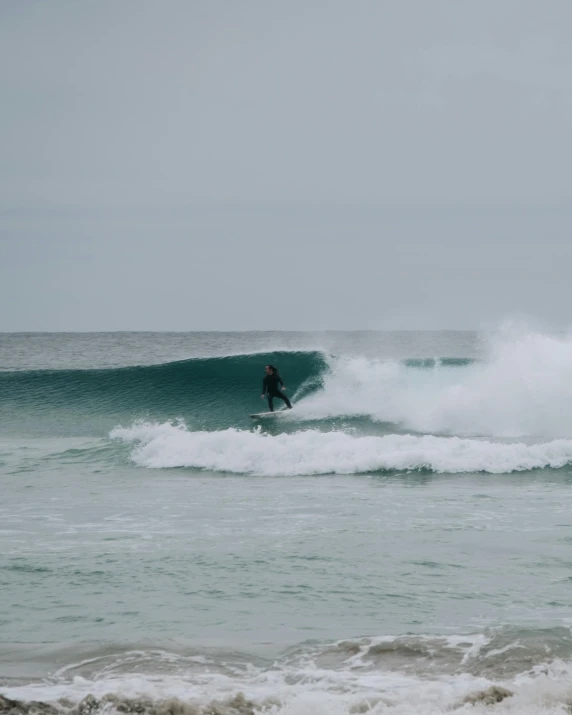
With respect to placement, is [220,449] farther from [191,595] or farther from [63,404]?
[63,404]

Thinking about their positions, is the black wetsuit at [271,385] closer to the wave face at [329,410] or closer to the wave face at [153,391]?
the wave face at [329,410]

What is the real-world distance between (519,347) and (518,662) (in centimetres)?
1584

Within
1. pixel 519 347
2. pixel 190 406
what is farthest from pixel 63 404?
pixel 519 347

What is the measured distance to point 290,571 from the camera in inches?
269

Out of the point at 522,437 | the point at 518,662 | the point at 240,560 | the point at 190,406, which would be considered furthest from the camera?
the point at 190,406

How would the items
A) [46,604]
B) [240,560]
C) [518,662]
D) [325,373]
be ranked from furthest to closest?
[325,373]
[240,560]
[46,604]
[518,662]

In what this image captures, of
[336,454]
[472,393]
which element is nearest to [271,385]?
[472,393]

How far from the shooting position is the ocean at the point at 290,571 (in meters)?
4.61

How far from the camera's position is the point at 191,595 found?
6.26 metres

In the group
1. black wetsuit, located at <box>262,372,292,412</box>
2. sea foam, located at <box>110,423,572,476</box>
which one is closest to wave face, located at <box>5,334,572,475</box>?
sea foam, located at <box>110,423,572,476</box>

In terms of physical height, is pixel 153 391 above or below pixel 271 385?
below

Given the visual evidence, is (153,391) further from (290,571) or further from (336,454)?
(290,571)

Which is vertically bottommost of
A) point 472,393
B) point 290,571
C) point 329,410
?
point 290,571

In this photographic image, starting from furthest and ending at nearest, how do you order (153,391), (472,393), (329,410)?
(153,391) → (329,410) → (472,393)
